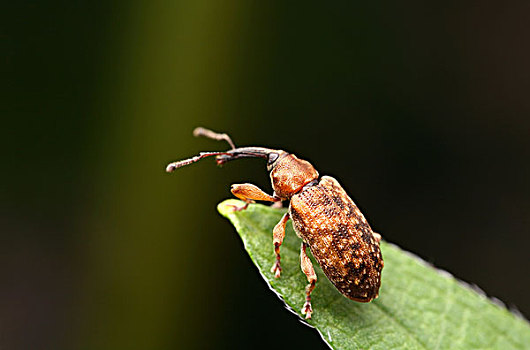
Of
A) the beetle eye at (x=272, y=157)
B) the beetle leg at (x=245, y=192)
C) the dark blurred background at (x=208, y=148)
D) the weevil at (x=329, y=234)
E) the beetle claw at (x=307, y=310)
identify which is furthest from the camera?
the dark blurred background at (x=208, y=148)

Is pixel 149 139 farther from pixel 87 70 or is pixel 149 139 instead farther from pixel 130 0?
pixel 130 0

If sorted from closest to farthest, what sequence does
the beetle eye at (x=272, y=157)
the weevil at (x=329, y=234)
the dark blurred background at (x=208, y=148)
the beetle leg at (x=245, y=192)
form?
the weevil at (x=329, y=234) < the beetle leg at (x=245, y=192) < the beetle eye at (x=272, y=157) < the dark blurred background at (x=208, y=148)

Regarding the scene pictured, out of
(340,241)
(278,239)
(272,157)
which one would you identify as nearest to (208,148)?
(272,157)

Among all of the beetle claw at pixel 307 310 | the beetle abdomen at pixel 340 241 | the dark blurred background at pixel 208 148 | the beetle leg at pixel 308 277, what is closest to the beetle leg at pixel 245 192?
the beetle abdomen at pixel 340 241

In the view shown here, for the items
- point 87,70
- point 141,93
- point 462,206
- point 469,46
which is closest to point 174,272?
point 141,93

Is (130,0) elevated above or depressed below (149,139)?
above

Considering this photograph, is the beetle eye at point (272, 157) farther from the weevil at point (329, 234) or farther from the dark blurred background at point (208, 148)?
the dark blurred background at point (208, 148)

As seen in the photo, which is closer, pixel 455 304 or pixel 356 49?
pixel 455 304
